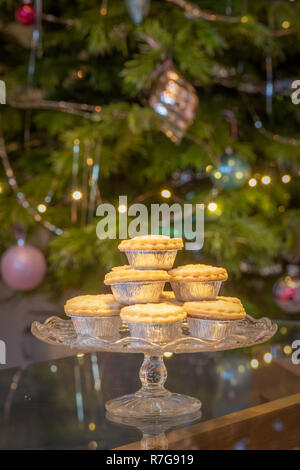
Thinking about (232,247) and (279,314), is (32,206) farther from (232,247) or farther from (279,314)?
(279,314)

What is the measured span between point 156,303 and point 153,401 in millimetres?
154

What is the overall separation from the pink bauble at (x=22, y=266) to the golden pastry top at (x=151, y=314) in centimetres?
92

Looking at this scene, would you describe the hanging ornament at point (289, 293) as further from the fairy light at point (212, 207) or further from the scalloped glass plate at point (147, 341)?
the scalloped glass plate at point (147, 341)

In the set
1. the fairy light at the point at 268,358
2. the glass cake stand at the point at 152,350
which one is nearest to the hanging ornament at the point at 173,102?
the fairy light at the point at 268,358

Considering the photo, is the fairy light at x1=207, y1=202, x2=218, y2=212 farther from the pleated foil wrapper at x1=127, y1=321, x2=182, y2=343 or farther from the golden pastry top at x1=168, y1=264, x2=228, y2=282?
the pleated foil wrapper at x1=127, y1=321, x2=182, y2=343

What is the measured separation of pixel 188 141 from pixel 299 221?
451 mm

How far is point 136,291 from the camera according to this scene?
97 cm

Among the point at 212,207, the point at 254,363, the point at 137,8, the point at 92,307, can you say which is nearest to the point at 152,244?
the point at 92,307

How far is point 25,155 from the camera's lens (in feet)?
6.76

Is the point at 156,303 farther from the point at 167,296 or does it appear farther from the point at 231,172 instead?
the point at 231,172

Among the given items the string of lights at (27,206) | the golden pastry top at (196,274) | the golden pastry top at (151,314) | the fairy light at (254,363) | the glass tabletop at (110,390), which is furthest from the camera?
the string of lights at (27,206)

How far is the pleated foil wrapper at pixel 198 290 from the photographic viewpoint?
3.31 ft

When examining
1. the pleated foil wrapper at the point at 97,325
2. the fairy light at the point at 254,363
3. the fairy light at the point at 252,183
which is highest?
the fairy light at the point at 252,183
